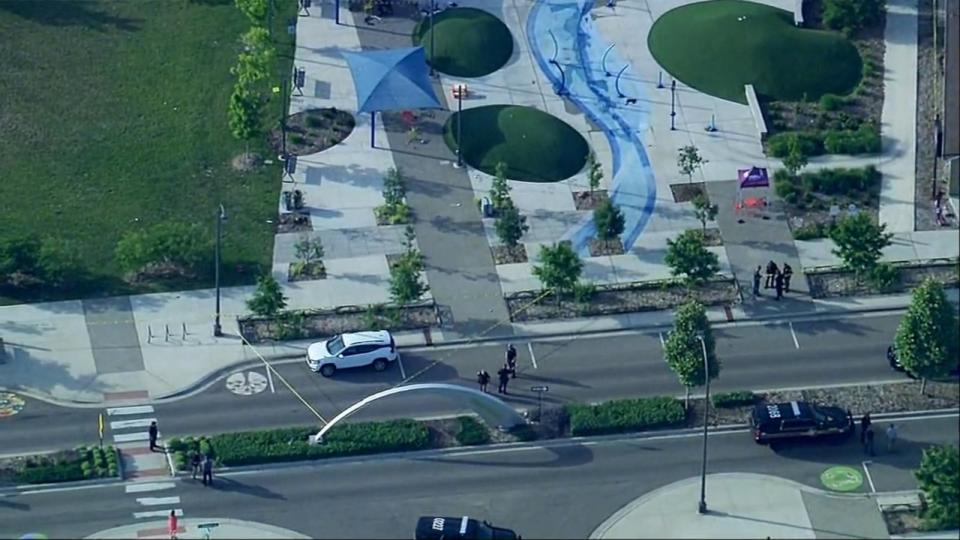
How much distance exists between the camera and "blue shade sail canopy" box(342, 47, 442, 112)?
12862cm

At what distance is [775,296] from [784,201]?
7835 mm

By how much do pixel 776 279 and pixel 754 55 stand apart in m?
19.2

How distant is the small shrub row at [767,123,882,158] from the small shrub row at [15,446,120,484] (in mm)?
40320

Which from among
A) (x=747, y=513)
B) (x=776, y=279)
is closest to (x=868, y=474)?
(x=747, y=513)

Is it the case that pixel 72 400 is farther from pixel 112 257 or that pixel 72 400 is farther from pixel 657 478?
pixel 657 478

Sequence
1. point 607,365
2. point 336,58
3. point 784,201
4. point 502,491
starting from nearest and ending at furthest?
1. point 502,491
2. point 607,365
3. point 784,201
4. point 336,58

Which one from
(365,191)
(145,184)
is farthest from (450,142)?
(145,184)

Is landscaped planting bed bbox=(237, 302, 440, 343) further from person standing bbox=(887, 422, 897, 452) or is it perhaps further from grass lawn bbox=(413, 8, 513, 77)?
person standing bbox=(887, 422, 897, 452)

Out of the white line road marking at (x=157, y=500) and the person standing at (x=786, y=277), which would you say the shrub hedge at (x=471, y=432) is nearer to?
the white line road marking at (x=157, y=500)

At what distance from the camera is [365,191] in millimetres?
127250

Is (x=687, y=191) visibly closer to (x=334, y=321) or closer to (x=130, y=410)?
(x=334, y=321)

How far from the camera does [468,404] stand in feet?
370

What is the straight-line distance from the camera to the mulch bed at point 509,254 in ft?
403

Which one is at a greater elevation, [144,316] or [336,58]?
[336,58]
